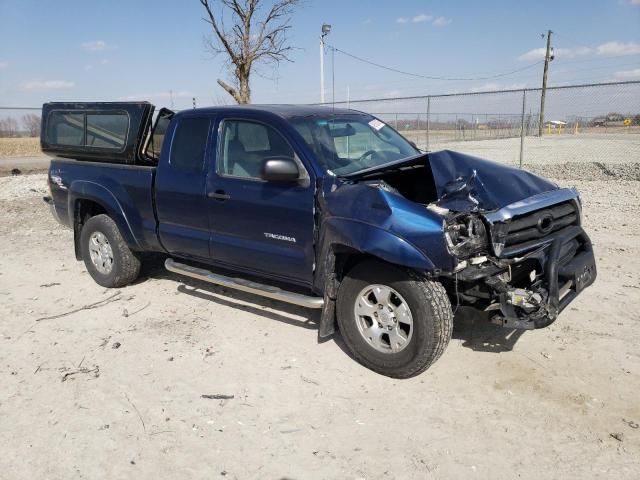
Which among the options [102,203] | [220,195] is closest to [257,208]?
[220,195]

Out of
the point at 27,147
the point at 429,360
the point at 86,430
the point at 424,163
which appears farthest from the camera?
the point at 27,147

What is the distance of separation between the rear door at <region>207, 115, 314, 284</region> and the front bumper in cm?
127

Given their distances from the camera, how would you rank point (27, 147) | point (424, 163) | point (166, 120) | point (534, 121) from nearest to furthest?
point (424, 163) → point (166, 120) → point (27, 147) → point (534, 121)

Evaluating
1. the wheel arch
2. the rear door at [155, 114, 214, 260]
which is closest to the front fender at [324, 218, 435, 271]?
the wheel arch

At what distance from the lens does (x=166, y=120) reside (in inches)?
229

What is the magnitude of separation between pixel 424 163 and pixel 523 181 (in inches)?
29.2

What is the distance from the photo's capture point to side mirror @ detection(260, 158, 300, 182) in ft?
12.8

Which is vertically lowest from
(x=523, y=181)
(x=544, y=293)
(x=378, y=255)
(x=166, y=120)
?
(x=544, y=293)

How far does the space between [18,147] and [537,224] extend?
26.1 metres

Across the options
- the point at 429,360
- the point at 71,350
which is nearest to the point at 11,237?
the point at 71,350

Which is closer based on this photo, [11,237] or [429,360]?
[429,360]

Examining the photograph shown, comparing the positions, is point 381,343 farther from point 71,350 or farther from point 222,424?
point 71,350

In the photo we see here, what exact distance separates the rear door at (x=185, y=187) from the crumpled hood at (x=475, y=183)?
6.62 ft

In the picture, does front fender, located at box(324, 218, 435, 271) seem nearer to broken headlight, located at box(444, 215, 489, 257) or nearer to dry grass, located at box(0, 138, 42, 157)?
A: broken headlight, located at box(444, 215, 489, 257)
